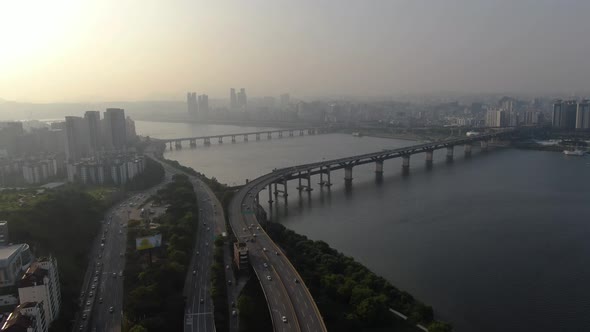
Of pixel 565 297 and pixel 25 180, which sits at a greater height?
pixel 25 180

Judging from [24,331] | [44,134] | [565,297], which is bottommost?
[565,297]

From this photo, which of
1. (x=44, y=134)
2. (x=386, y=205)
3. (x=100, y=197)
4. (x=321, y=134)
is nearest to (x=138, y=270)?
(x=100, y=197)

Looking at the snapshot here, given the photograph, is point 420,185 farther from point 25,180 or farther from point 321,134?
point 321,134

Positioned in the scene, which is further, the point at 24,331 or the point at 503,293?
the point at 503,293

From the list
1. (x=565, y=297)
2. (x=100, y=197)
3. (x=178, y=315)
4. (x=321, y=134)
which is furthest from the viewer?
(x=321, y=134)

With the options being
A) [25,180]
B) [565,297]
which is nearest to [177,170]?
→ [25,180]

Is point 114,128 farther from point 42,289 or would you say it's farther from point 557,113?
point 557,113

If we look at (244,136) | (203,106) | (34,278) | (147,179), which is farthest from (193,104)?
(34,278)

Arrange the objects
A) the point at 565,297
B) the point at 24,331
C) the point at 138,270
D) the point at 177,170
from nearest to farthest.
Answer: the point at 24,331 < the point at 565,297 < the point at 138,270 < the point at 177,170

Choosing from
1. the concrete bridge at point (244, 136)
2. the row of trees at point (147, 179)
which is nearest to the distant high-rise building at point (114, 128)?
the row of trees at point (147, 179)
